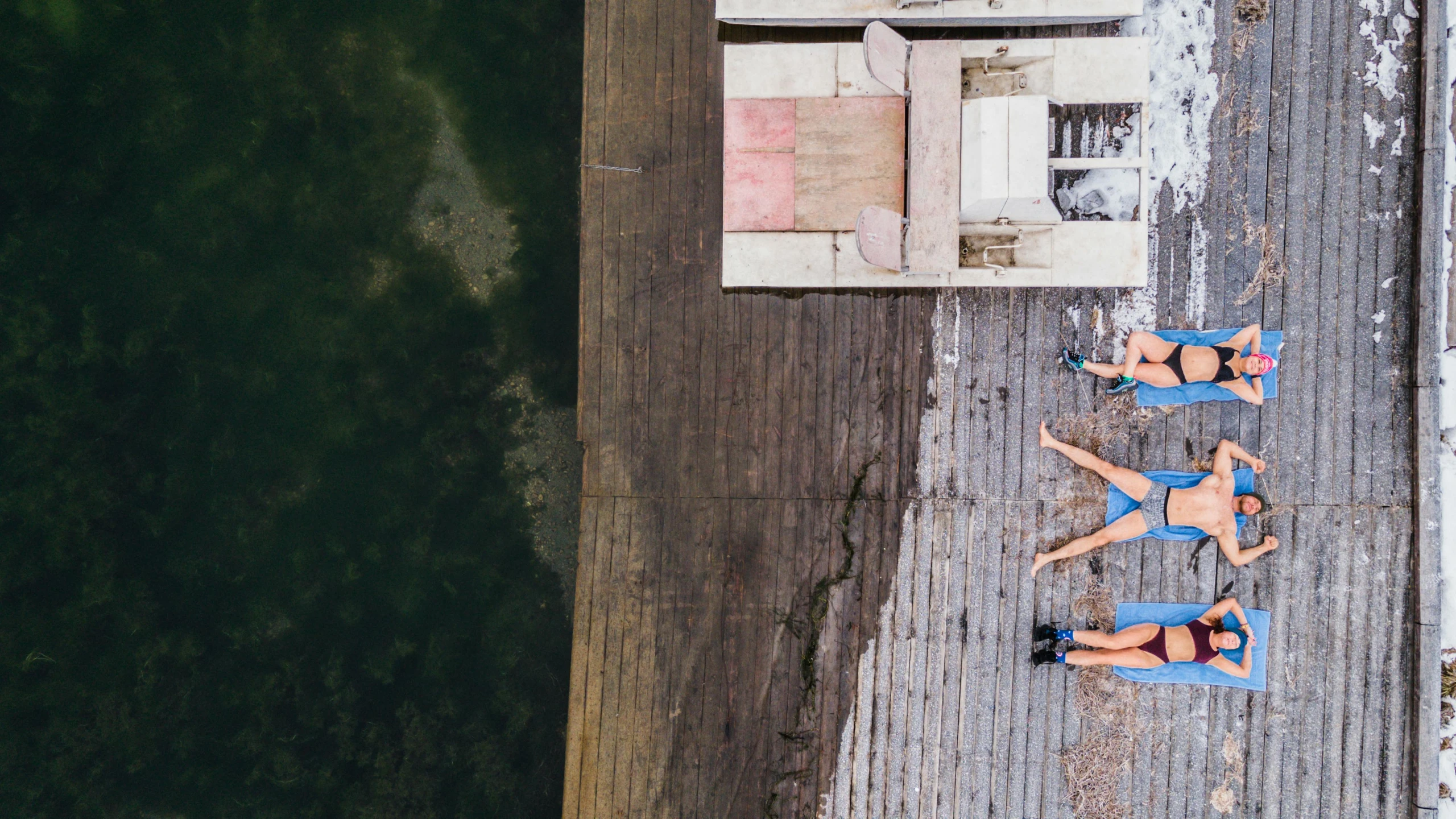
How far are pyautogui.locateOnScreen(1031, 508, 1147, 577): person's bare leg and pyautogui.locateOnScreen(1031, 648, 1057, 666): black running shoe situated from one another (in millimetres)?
650

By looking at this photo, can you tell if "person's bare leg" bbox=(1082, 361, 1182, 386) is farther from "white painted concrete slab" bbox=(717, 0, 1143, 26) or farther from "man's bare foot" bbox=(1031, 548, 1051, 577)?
"white painted concrete slab" bbox=(717, 0, 1143, 26)

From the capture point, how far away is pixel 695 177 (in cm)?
532

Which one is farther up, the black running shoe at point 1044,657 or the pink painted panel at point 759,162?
the pink painted panel at point 759,162

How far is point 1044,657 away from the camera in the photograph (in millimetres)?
5230

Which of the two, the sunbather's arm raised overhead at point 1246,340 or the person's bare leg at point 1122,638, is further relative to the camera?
the person's bare leg at point 1122,638

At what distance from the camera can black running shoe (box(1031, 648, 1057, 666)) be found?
522 cm

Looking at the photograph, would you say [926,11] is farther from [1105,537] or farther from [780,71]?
[1105,537]

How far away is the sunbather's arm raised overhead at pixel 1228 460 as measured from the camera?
5.10 metres

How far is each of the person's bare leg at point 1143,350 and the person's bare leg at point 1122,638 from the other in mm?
2025

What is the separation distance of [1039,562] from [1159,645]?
3.58 ft

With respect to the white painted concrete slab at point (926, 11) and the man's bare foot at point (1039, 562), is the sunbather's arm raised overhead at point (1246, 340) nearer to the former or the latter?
the man's bare foot at point (1039, 562)

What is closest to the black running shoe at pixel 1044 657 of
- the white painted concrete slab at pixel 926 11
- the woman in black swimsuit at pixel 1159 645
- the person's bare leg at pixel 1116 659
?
the woman in black swimsuit at pixel 1159 645

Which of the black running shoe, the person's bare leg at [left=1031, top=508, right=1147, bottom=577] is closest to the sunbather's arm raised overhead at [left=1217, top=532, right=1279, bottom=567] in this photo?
the person's bare leg at [left=1031, top=508, right=1147, bottom=577]

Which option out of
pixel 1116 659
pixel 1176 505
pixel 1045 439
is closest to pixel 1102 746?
pixel 1116 659
